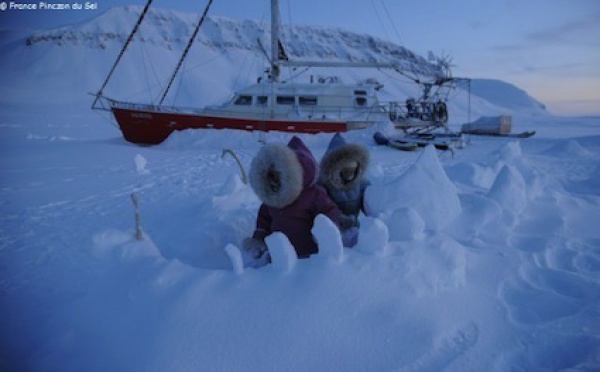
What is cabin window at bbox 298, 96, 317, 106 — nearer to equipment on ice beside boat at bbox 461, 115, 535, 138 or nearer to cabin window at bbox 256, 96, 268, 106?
cabin window at bbox 256, 96, 268, 106

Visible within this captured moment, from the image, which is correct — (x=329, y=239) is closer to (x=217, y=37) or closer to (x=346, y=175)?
(x=346, y=175)

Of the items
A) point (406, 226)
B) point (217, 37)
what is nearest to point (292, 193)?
point (406, 226)

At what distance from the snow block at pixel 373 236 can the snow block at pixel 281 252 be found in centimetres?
40

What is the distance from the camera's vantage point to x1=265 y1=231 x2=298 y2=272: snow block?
2.06 metres

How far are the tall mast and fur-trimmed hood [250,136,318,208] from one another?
962cm

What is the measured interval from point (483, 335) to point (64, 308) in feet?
7.16

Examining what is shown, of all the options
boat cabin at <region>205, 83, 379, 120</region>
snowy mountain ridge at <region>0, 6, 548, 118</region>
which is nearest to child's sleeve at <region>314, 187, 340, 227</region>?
boat cabin at <region>205, 83, 379, 120</region>

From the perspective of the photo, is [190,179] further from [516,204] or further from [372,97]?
[372,97]

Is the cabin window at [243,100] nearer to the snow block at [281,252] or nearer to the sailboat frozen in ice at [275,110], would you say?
the sailboat frozen in ice at [275,110]

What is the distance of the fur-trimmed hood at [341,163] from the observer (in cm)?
290

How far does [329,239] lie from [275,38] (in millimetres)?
10443

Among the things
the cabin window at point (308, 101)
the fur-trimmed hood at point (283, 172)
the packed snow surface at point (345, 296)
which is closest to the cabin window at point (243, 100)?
the cabin window at point (308, 101)

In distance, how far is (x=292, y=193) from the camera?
238 centimetres

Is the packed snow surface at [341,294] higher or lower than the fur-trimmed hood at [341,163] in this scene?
lower
